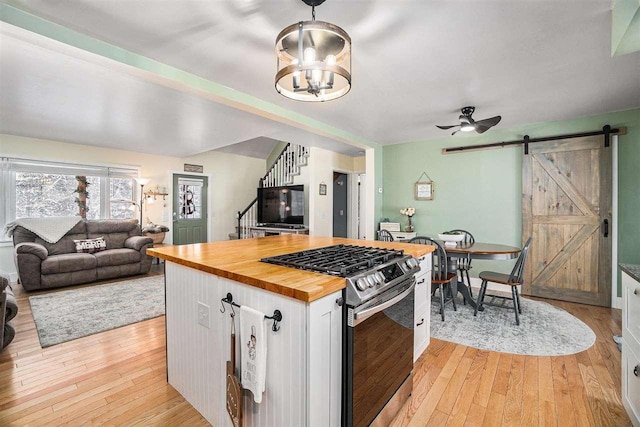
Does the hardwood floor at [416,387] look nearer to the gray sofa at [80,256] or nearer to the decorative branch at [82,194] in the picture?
the gray sofa at [80,256]

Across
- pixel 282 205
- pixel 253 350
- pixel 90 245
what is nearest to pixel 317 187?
pixel 282 205

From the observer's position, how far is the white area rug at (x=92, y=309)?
9.26 ft

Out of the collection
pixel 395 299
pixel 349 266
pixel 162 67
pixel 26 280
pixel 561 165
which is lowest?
pixel 26 280

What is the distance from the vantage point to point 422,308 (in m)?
2.25

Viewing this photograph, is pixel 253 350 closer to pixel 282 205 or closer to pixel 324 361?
pixel 324 361

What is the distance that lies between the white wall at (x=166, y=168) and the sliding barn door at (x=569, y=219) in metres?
6.17

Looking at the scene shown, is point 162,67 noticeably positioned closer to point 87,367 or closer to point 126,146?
point 87,367

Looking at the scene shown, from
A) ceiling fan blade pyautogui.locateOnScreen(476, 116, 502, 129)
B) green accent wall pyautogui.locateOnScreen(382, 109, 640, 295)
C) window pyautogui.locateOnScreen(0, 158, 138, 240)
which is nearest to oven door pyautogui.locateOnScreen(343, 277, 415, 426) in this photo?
ceiling fan blade pyautogui.locateOnScreen(476, 116, 502, 129)

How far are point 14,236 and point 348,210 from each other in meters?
6.13

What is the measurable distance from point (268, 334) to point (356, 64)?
2.18m

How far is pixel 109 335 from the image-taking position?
274 cm

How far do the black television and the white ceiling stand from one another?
207cm

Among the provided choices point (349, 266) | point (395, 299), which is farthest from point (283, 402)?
point (395, 299)

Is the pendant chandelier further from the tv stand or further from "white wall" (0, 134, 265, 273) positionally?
"white wall" (0, 134, 265, 273)
